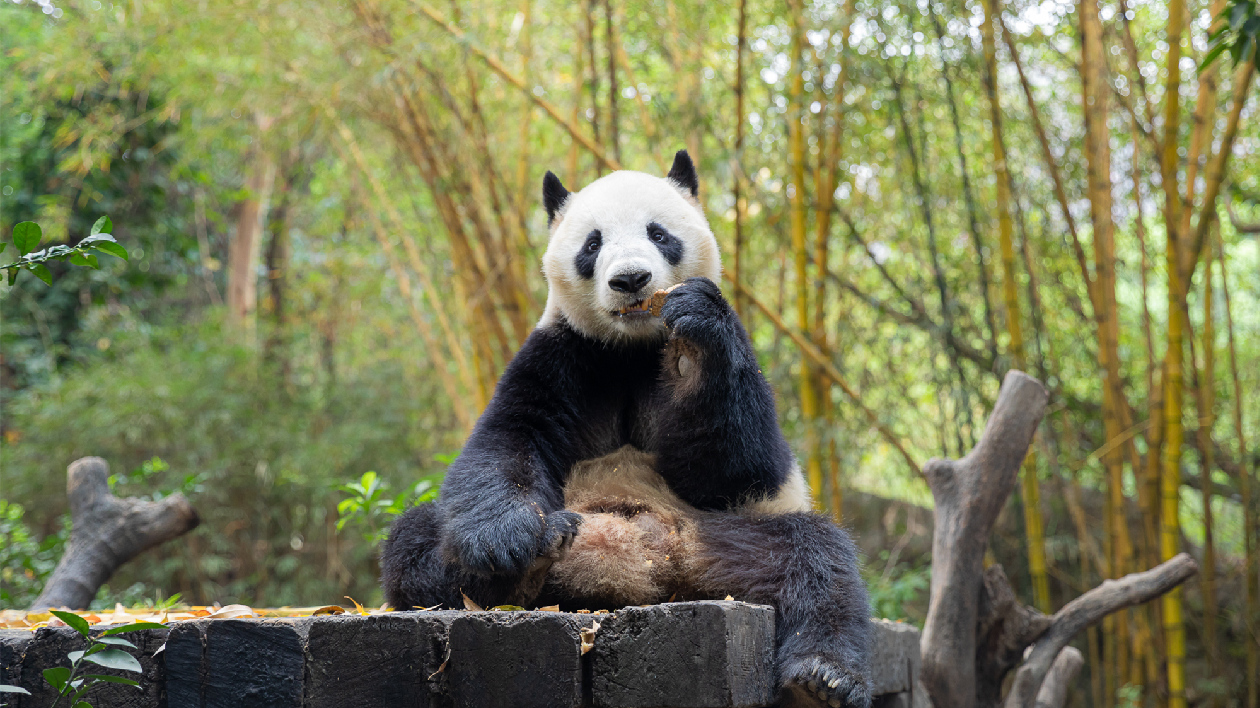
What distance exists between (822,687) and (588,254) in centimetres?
134

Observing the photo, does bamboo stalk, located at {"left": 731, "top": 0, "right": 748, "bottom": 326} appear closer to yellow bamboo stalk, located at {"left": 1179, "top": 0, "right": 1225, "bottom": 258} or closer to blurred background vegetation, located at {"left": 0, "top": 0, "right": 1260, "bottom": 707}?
blurred background vegetation, located at {"left": 0, "top": 0, "right": 1260, "bottom": 707}

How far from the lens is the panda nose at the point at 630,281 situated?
231 cm

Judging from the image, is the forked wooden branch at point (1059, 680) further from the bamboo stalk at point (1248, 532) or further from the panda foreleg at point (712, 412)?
the panda foreleg at point (712, 412)

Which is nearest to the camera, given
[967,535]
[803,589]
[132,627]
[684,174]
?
[132,627]

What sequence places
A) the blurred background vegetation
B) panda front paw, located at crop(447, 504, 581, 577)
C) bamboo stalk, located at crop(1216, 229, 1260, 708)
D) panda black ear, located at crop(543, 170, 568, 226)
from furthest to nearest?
1. bamboo stalk, located at crop(1216, 229, 1260, 708)
2. the blurred background vegetation
3. panda black ear, located at crop(543, 170, 568, 226)
4. panda front paw, located at crop(447, 504, 581, 577)

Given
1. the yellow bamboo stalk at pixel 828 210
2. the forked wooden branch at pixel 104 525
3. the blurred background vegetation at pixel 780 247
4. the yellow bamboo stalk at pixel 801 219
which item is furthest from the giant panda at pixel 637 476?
the forked wooden branch at pixel 104 525

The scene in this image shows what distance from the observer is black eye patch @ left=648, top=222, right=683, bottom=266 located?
8.35ft

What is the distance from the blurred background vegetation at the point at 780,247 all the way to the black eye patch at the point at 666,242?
57.4 inches

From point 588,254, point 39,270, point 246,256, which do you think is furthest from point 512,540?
point 246,256

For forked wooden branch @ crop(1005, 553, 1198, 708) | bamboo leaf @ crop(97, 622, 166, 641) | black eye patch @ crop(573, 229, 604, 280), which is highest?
black eye patch @ crop(573, 229, 604, 280)

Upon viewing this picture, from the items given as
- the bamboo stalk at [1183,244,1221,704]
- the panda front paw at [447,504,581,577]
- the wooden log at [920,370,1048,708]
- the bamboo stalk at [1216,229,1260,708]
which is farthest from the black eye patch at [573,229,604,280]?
the bamboo stalk at [1216,229,1260,708]

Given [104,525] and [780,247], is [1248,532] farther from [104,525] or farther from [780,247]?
[104,525]

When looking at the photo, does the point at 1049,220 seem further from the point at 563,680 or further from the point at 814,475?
the point at 563,680

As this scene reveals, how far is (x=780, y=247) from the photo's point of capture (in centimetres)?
503
